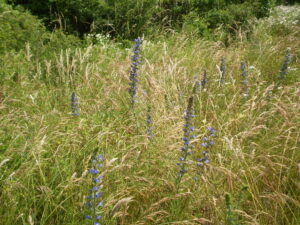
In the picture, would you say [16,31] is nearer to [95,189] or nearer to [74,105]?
[74,105]

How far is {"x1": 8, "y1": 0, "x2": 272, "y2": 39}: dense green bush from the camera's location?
Answer: 625 cm

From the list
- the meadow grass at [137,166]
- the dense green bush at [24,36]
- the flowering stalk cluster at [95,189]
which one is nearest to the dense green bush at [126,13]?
the dense green bush at [24,36]

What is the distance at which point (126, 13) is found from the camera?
624cm

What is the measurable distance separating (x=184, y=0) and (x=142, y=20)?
5.21 ft

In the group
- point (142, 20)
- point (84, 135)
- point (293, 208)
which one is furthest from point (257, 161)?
point (142, 20)

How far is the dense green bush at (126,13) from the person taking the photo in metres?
6.25

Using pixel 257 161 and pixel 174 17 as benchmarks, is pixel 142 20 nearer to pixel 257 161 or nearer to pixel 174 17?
pixel 174 17

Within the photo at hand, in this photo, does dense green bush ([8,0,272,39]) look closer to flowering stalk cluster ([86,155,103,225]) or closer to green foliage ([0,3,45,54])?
green foliage ([0,3,45,54])

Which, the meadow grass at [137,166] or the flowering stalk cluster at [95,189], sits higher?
the flowering stalk cluster at [95,189]

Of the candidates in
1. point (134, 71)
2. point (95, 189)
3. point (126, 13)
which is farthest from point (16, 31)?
point (95, 189)

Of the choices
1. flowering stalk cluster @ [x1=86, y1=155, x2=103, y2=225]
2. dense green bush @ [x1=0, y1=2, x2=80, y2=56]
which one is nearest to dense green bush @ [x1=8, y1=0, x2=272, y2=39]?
dense green bush @ [x1=0, y1=2, x2=80, y2=56]

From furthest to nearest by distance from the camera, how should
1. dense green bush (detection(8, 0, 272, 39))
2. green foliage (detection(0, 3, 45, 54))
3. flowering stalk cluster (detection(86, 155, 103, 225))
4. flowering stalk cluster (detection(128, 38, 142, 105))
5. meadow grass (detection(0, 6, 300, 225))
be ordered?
dense green bush (detection(8, 0, 272, 39)), green foliage (detection(0, 3, 45, 54)), flowering stalk cluster (detection(128, 38, 142, 105)), meadow grass (detection(0, 6, 300, 225)), flowering stalk cluster (detection(86, 155, 103, 225))

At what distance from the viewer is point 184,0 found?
24.1ft

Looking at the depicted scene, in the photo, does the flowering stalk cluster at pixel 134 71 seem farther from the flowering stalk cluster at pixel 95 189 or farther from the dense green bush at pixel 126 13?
the dense green bush at pixel 126 13
